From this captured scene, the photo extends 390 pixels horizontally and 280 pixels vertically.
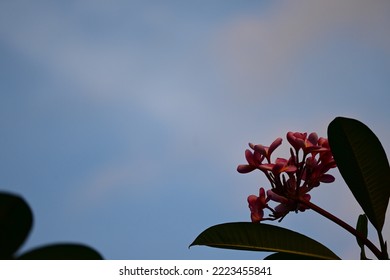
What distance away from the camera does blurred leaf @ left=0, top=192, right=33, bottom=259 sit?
0.16m

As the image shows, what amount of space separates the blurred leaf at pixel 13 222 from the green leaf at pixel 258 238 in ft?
1.13

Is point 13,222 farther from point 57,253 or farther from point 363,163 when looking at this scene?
point 363,163

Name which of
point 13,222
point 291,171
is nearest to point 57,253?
point 13,222

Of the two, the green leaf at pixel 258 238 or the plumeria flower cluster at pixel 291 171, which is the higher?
the plumeria flower cluster at pixel 291 171

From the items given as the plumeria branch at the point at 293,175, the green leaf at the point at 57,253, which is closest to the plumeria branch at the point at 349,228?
the plumeria branch at the point at 293,175

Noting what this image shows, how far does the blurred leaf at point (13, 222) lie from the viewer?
6.5 inches

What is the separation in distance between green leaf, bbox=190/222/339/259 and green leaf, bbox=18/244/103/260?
332 millimetres

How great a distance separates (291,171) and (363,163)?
0.08 meters

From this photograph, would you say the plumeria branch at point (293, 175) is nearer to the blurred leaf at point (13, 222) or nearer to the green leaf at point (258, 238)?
the green leaf at point (258, 238)

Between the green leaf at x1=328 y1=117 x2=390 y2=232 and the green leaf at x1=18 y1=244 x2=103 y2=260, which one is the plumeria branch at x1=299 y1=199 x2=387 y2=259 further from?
the green leaf at x1=18 y1=244 x2=103 y2=260

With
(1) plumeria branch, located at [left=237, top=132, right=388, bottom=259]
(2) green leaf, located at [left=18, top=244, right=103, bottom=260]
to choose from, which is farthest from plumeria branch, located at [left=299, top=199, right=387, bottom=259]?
(2) green leaf, located at [left=18, top=244, right=103, bottom=260]
